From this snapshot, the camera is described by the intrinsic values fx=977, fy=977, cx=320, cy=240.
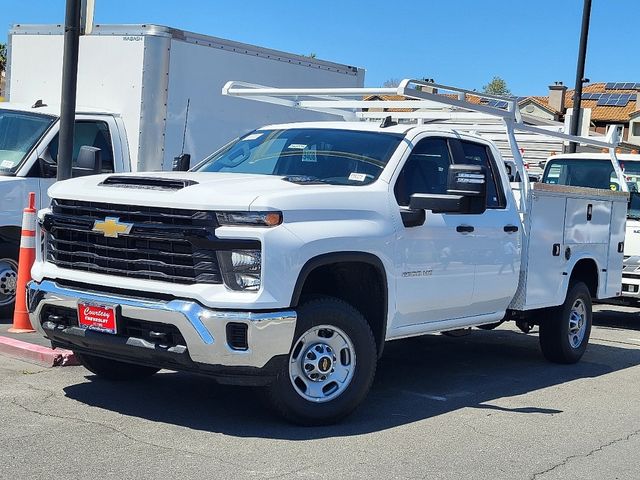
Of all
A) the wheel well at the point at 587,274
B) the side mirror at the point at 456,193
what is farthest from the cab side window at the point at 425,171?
the wheel well at the point at 587,274

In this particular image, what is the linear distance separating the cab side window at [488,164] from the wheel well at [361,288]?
1.68 m

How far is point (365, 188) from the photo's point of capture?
6.77 meters

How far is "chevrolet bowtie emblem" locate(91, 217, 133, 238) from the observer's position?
619cm

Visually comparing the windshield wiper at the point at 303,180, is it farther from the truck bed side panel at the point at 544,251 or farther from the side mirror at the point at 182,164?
the truck bed side panel at the point at 544,251

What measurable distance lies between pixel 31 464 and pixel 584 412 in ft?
13.9

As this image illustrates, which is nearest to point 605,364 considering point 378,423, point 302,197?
point 378,423

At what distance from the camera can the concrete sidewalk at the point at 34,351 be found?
7.89m

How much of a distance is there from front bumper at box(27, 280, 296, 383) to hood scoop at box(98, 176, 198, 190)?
743 millimetres

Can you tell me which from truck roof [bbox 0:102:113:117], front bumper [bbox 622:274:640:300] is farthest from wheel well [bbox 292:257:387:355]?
front bumper [bbox 622:274:640:300]

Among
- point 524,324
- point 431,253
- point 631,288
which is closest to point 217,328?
point 431,253

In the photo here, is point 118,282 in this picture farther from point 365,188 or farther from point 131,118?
point 131,118

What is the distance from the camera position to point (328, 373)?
21.1 ft

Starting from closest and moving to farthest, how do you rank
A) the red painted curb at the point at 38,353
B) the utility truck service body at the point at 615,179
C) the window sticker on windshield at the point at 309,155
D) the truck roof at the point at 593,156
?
the window sticker on windshield at the point at 309,155, the red painted curb at the point at 38,353, the utility truck service body at the point at 615,179, the truck roof at the point at 593,156

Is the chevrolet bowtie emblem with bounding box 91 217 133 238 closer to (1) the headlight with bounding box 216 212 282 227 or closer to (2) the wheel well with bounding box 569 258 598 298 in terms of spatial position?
(1) the headlight with bounding box 216 212 282 227
